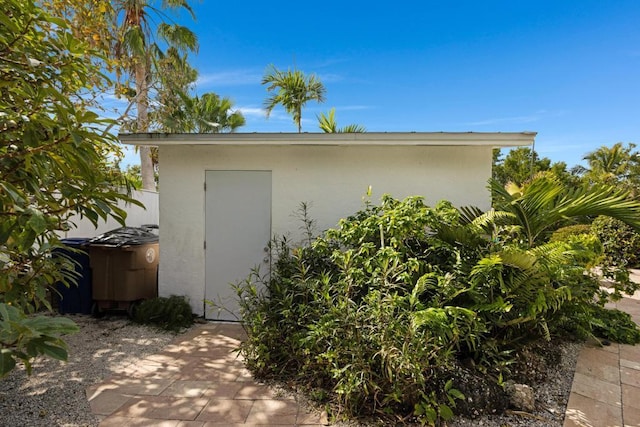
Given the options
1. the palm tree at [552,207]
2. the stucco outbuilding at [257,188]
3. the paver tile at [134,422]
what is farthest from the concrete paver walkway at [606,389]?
the paver tile at [134,422]

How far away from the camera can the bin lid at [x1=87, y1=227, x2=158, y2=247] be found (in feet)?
17.0

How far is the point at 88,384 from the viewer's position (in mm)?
3244

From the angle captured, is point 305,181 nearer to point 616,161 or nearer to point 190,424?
point 190,424

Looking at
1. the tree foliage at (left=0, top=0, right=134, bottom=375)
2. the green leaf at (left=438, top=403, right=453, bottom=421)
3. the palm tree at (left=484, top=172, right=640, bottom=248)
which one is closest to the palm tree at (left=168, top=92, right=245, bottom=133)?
the tree foliage at (left=0, top=0, right=134, bottom=375)

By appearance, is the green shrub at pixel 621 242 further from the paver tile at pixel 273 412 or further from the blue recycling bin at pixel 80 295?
the blue recycling bin at pixel 80 295

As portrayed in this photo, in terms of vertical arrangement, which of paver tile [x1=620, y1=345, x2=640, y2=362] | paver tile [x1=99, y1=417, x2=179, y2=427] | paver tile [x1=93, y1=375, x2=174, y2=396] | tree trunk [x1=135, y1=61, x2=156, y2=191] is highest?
tree trunk [x1=135, y1=61, x2=156, y2=191]

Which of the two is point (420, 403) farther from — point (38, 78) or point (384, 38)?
point (384, 38)

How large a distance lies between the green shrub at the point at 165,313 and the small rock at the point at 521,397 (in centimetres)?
430

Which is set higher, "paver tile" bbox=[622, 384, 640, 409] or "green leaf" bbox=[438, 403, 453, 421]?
"green leaf" bbox=[438, 403, 453, 421]

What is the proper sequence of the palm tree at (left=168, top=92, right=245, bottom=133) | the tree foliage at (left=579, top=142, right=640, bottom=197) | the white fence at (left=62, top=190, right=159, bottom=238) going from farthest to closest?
the tree foliage at (left=579, top=142, right=640, bottom=197) < the palm tree at (left=168, top=92, right=245, bottom=133) < the white fence at (left=62, top=190, right=159, bottom=238)

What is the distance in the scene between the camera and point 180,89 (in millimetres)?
10953

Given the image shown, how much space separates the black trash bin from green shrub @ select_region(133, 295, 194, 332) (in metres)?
0.27

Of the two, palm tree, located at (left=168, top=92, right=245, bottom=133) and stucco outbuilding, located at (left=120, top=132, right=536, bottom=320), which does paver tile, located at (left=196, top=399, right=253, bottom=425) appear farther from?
palm tree, located at (left=168, top=92, right=245, bottom=133)

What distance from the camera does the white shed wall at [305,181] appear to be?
4852 mm
